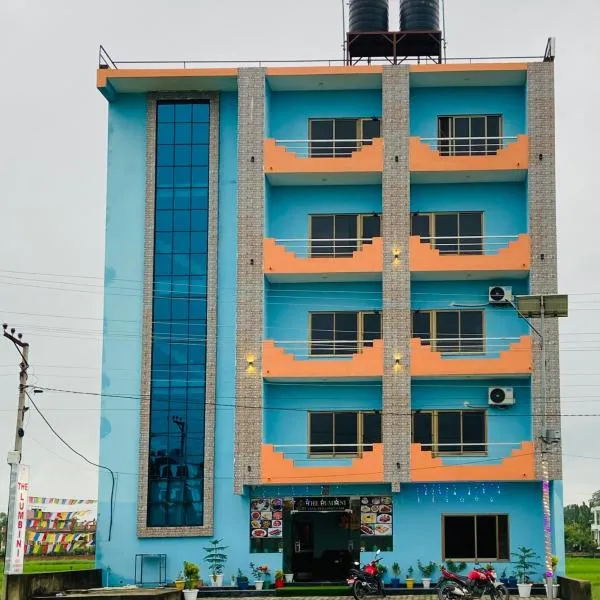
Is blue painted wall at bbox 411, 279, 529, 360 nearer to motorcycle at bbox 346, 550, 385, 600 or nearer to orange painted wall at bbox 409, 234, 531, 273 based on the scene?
orange painted wall at bbox 409, 234, 531, 273

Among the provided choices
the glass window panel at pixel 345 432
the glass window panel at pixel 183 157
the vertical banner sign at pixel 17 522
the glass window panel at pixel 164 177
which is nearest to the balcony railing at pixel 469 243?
the glass window panel at pixel 345 432

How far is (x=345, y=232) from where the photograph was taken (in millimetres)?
50719

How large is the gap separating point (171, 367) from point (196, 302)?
9.13 ft

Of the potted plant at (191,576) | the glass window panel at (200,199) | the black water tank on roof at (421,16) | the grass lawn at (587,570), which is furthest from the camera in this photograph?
the black water tank on roof at (421,16)

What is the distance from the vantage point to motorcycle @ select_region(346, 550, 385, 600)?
141 ft

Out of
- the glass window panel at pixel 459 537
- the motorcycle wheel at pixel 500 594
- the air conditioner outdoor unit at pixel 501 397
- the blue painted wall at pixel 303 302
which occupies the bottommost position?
the motorcycle wheel at pixel 500 594

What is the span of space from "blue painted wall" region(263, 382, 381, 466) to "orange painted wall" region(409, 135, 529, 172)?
895 centimetres

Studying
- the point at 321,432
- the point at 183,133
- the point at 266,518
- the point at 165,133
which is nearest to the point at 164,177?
the point at 165,133

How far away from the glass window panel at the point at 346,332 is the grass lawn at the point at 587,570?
12.5m

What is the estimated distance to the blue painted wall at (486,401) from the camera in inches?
1912

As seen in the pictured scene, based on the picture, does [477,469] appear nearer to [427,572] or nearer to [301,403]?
[427,572]

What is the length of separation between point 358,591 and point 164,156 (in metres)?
19.2

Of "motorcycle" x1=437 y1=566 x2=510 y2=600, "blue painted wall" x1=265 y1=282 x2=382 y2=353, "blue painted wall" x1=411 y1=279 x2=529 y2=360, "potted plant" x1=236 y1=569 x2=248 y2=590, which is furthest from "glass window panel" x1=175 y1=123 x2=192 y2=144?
"motorcycle" x1=437 y1=566 x2=510 y2=600

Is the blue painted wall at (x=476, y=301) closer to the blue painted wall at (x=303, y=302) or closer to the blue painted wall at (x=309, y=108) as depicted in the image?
the blue painted wall at (x=303, y=302)
